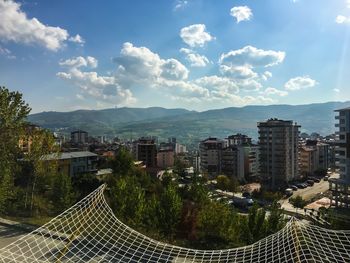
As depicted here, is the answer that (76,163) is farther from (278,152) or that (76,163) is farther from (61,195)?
(278,152)

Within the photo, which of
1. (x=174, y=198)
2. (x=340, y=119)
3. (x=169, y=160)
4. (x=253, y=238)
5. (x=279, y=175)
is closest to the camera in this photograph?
(x=253, y=238)

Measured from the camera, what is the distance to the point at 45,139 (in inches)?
424

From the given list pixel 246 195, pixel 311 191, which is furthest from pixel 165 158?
pixel 246 195

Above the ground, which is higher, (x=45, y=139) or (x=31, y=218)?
(x=45, y=139)

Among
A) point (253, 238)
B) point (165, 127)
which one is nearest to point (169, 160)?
point (253, 238)

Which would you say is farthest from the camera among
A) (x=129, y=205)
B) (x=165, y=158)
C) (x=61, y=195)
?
(x=165, y=158)

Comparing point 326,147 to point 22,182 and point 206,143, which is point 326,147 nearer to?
point 206,143

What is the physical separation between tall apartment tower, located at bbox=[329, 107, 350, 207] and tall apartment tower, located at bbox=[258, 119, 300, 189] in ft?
26.9

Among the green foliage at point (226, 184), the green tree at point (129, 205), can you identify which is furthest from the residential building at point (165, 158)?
the green tree at point (129, 205)

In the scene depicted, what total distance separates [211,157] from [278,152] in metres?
6.64

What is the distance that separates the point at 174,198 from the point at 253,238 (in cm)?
186

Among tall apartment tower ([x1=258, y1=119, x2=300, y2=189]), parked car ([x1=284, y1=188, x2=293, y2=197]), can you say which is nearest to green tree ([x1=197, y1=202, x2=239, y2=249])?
parked car ([x1=284, y1=188, x2=293, y2=197])

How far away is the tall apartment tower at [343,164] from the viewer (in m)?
19.8

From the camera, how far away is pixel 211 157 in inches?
1342
